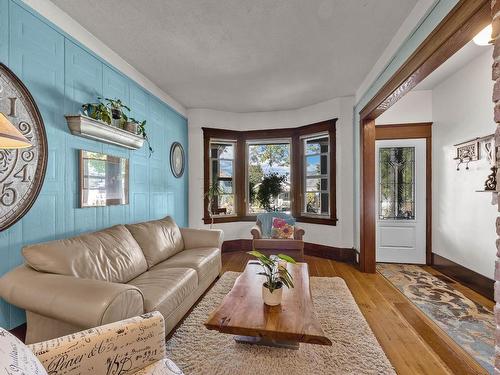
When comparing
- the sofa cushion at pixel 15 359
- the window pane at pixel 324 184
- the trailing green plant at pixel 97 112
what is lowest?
the sofa cushion at pixel 15 359

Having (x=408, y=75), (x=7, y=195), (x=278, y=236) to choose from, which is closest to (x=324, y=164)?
(x=278, y=236)

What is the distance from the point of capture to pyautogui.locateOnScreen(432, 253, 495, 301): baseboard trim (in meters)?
2.77

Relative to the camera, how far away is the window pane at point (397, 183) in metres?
4.02

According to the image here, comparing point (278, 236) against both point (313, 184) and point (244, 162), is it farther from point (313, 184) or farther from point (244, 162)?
point (244, 162)

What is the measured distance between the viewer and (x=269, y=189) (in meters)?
4.86

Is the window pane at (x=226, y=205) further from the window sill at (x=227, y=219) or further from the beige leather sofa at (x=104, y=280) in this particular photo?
the beige leather sofa at (x=104, y=280)

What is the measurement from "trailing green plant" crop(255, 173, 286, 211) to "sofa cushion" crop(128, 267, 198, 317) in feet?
8.72

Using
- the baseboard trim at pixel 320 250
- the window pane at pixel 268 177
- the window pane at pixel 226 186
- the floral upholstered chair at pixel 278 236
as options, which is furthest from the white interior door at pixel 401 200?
the window pane at pixel 226 186

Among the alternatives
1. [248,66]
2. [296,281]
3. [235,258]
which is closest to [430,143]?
[248,66]

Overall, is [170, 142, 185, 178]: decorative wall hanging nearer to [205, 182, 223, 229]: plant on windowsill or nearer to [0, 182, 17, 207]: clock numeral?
[205, 182, 223, 229]: plant on windowsill

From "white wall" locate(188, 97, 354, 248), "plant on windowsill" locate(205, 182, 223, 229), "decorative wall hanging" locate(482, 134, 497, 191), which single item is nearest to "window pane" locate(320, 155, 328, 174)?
"white wall" locate(188, 97, 354, 248)

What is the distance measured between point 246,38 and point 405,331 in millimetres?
3144

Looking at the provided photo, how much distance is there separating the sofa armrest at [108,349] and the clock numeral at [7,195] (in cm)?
121

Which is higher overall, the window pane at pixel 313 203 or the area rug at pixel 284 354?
the window pane at pixel 313 203
